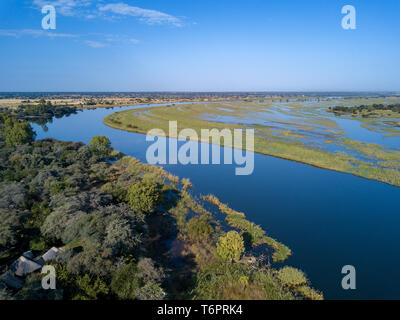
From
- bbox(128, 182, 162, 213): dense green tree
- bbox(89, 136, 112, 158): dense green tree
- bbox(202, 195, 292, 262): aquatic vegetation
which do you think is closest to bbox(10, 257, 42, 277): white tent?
bbox(128, 182, 162, 213): dense green tree

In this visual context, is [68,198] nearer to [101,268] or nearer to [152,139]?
[101,268]

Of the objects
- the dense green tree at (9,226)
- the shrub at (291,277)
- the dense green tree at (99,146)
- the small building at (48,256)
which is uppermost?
the dense green tree at (99,146)

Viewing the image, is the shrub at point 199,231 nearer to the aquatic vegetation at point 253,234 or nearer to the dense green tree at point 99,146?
the aquatic vegetation at point 253,234

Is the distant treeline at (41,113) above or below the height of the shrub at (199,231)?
above

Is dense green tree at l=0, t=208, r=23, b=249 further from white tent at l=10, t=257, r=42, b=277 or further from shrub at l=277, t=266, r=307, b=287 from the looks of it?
shrub at l=277, t=266, r=307, b=287

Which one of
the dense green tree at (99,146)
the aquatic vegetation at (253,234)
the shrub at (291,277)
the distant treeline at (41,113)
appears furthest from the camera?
the distant treeline at (41,113)

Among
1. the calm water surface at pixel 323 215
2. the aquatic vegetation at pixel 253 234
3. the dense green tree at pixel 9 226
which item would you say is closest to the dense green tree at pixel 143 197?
the calm water surface at pixel 323 215
